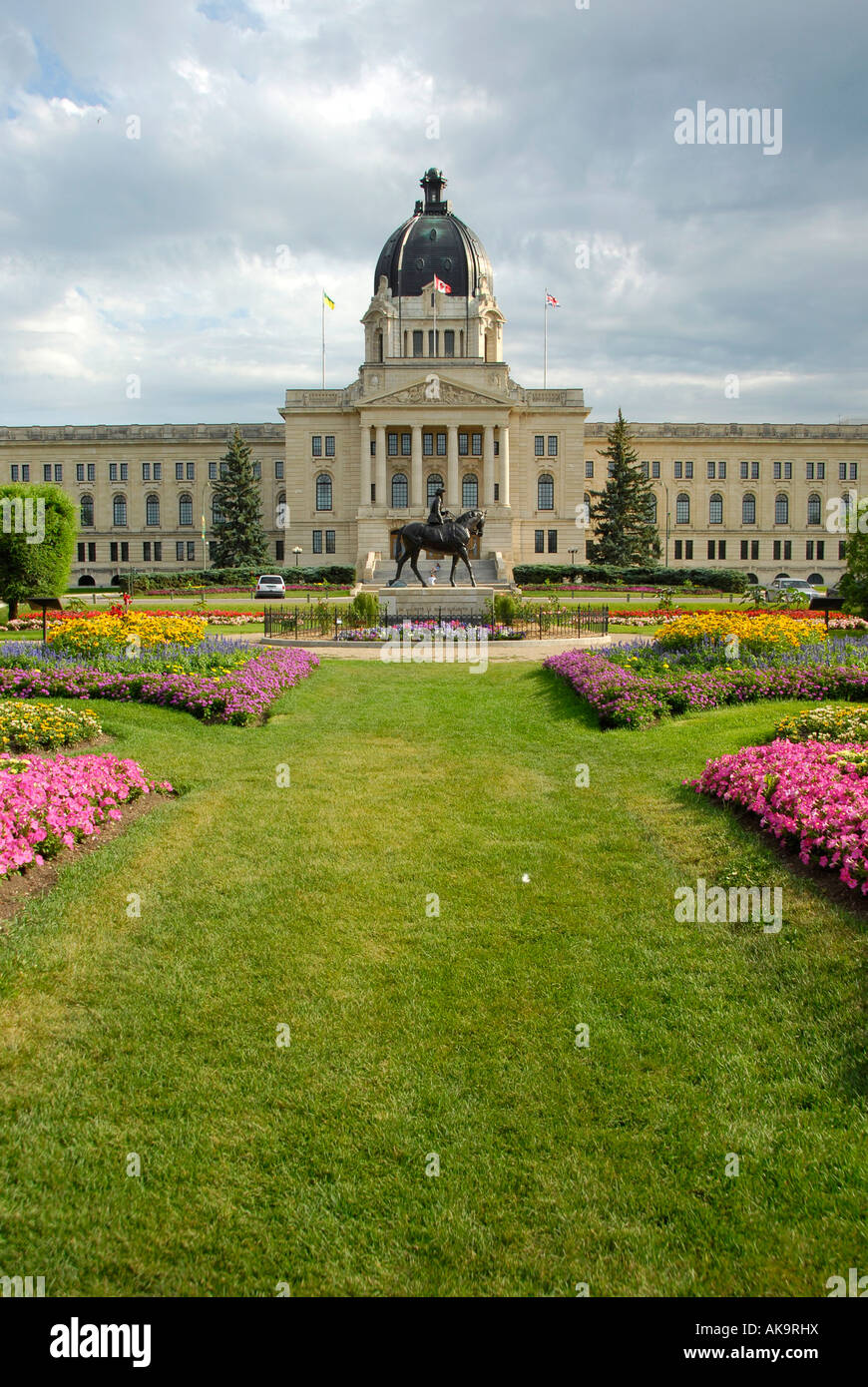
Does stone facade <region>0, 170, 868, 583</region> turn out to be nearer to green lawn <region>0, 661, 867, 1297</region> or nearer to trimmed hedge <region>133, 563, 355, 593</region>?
trimmed hedge <region>133, 563, 355, 593</region>

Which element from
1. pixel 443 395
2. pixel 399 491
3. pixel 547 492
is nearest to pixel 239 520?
pixel 399 491

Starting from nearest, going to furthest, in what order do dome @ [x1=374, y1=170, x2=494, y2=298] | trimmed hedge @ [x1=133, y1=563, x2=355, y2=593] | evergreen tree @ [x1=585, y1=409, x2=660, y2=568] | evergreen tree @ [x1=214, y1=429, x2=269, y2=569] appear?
trimmed hedge @ [x1=133, y1=563, x2=355, y2=593], evergreen tree @ [x1=585, y1=409, x2=660, y2=568], evergreen tree @ [x1=214, y1=429, x2=269, y2=569], dome @ [x1=374, y1=170, x2=494, y2=298]

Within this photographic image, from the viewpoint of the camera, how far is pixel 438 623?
1147 inches

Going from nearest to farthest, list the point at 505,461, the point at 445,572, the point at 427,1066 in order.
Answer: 1. the point at 427,1066
2. the point at 445,572
3. the point at 505,461

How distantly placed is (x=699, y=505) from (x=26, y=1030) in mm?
89080

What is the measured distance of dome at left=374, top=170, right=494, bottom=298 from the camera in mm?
81562

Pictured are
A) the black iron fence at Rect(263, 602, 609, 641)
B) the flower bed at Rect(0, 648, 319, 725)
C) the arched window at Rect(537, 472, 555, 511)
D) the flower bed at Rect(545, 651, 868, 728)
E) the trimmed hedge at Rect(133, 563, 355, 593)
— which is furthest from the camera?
the arched window at Rect(537, 472, 555, 511)

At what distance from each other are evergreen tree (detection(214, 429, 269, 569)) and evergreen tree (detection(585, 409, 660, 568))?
2771 centimetres

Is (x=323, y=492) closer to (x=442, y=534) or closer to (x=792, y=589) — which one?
(x=442, y=534)

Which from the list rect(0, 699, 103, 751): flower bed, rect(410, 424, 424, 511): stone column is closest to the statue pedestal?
rect(0, 699, 103, 751): flower bed

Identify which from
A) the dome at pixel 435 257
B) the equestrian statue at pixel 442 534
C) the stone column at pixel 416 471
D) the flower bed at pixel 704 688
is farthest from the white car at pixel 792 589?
the dome at pixel 435 257

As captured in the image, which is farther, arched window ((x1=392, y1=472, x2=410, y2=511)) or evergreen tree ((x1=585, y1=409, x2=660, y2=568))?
arched window ((x1=392, y1=472, x2=410, y2=511))

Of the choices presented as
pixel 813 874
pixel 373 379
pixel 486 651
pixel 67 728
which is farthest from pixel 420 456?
pixel 813 874

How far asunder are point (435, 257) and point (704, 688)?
7672cm
